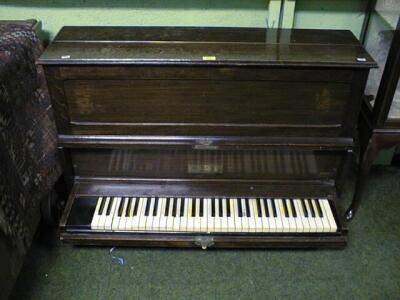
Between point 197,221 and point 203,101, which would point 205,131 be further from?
point 197,221

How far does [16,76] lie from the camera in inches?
48.1

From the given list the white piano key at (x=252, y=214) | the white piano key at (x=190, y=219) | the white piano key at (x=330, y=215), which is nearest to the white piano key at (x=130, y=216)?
the white piano key at (x=190, y=219)

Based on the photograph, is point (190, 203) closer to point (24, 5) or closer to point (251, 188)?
point (251, 188)

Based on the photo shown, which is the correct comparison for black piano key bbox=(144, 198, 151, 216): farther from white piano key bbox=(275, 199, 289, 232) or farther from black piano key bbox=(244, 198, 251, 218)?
white piano key bbox=(275, 199, 289, 232)

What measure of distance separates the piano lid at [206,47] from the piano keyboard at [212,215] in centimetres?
54

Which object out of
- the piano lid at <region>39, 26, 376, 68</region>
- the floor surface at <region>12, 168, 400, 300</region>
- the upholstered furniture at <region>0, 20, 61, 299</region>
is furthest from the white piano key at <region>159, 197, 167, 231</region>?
the piano lid at <region>39, 26, 376, 68</region>

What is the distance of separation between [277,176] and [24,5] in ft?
3.84

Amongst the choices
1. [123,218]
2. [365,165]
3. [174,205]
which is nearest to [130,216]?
[123,218]

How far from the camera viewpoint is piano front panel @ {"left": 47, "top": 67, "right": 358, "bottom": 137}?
1197 millimetres


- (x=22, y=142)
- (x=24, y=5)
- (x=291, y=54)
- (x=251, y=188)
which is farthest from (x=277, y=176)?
(x=24, y=5)

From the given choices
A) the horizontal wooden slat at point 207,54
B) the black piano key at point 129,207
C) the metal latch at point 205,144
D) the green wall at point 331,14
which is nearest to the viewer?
the horizontal wooden slat at point 207,54

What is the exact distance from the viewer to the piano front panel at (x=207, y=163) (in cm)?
139

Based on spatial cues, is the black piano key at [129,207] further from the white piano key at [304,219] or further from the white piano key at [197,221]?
the white piano key at [304,219]

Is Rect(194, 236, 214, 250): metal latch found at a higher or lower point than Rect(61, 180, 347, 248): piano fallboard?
lower
